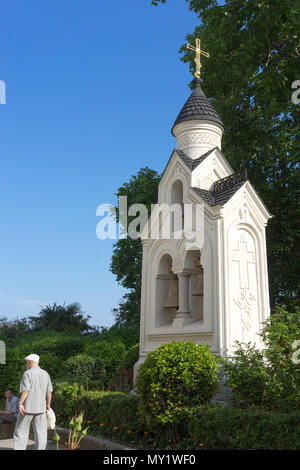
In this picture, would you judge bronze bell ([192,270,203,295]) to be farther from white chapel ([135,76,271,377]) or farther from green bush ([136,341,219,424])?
green bush ([136,341,219,424])

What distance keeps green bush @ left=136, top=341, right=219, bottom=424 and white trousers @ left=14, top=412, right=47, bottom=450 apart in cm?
189

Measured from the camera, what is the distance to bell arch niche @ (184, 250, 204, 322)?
442 inches

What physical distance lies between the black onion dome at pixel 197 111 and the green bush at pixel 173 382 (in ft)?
25.2

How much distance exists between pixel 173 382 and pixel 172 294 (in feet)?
13.9

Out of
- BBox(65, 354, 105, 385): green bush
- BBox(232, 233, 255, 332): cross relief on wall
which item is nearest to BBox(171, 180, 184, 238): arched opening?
BBox(232, 233, 255, 332): cross relief on wall

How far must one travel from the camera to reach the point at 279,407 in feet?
26.0

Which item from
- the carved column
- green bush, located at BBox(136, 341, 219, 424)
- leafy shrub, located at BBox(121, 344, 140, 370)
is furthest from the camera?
leafy shrub, located at BBox(121, 344, 140, 370)

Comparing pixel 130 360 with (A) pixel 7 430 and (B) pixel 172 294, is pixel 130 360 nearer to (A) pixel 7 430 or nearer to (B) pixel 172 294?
(B) pixel 172 294

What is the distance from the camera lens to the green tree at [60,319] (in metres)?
27.8

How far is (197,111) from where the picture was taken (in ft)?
42.9

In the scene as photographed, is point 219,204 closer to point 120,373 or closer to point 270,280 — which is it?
point 120,373

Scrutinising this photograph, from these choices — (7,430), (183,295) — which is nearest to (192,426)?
(183,295)

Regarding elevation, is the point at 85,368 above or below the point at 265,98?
below

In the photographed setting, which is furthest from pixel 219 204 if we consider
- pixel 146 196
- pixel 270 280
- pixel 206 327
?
pixel 146 196
